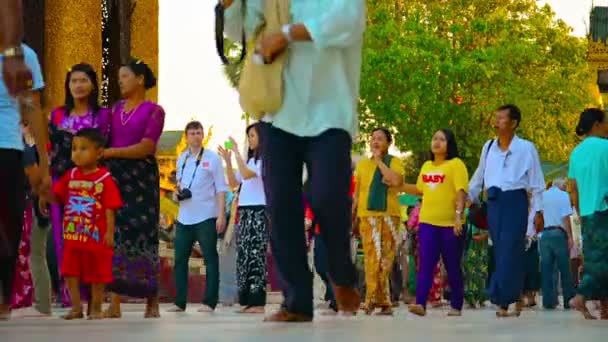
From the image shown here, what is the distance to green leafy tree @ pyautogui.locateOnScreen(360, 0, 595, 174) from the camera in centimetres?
5112

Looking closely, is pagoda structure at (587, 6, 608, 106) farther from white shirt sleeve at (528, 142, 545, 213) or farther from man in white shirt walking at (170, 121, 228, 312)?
white shirt sleeve at (528, 142, 545, 213)

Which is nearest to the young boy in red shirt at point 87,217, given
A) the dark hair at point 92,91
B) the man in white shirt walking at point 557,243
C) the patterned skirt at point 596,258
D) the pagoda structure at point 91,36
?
the dark hair at point 92,91

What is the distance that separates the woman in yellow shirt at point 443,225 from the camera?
1470 cm

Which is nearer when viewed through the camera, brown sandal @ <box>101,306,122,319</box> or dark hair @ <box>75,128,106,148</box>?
dark hair @ <box>75,128,106,148</box>

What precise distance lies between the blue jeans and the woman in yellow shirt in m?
5.28

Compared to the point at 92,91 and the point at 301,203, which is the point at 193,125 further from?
the point at 301,203

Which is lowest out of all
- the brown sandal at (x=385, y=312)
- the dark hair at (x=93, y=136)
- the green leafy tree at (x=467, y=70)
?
the brown sandal at (x=385, y=312)

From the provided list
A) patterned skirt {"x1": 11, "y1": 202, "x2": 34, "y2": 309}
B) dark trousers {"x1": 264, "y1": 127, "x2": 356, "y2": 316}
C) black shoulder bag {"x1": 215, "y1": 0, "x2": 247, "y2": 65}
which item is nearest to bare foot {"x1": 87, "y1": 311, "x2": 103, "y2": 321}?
patterned skirt {"x1": 11, "y1": 202, "x2": 34, "y2": 309}

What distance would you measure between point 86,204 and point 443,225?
4.46 meters

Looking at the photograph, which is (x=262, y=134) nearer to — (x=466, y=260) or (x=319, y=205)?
(x=319, y=205)

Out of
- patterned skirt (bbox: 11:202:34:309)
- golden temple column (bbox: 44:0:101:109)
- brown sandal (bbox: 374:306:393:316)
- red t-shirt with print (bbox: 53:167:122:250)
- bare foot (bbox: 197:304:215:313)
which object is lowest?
brown sandal (bbox: 374:306:393:316)

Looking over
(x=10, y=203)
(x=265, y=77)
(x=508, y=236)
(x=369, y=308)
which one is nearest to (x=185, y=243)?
(x=369, y=308)

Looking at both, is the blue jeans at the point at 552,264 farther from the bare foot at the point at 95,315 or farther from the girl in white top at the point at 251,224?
the bare foot at the point at 95,315

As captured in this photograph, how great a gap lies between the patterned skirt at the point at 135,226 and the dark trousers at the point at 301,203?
10.5 feet
